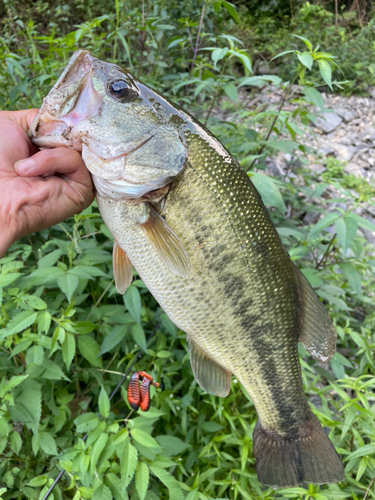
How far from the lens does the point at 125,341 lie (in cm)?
208

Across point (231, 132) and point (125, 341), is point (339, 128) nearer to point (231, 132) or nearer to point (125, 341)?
point (231, 132)

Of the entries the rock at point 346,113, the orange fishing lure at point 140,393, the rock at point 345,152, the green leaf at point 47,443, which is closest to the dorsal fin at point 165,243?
the orange fishing lure at point 140,393

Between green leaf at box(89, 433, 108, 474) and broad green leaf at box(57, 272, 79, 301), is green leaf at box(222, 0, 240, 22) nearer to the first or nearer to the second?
broad green leaf at box(57, 272, 79, 301)

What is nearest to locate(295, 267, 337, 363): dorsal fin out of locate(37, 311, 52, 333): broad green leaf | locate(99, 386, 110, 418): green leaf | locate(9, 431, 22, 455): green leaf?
locate(99, 386, 110, 418): green leaf

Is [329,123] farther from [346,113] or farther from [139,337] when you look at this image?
[139,337]

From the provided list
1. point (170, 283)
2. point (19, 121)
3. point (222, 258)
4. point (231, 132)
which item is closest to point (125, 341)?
point (170, 283)

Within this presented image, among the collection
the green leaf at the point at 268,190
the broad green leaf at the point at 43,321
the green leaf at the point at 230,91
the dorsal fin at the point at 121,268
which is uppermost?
the green leaf at the point at 230,91

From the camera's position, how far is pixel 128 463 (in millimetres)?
1370

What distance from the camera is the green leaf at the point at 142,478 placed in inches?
53.3

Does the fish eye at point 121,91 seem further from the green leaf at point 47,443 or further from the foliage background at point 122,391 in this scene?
the green leaf at point 47,443

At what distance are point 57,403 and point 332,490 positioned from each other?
1557mm

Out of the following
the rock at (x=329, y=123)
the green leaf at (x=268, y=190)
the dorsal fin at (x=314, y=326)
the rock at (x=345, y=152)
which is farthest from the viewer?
the rock at (x=329, y=123)

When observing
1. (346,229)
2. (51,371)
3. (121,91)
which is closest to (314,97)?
(346,229)

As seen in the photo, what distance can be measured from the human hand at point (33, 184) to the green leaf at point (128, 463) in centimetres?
96
